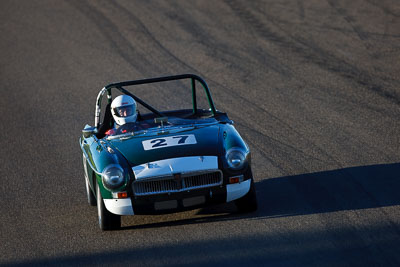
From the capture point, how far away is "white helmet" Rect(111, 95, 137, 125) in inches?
364

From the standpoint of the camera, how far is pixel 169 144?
8172 millimetres

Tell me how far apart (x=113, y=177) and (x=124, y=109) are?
1659 mm

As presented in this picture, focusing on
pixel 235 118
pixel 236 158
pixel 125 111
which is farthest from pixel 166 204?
pixel 235 118

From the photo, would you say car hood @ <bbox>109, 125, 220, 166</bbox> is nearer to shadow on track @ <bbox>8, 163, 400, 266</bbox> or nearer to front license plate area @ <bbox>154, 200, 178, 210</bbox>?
front license plate area @ <bbox>154, 200, 178, 210</bbox>

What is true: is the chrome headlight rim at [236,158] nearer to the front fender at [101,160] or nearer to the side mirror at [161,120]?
the front fender at [101,160]

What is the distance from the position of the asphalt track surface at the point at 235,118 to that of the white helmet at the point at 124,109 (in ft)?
3.66

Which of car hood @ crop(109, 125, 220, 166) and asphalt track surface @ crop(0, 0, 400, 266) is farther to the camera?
car hood @ crop(109, 125, 220, 166)

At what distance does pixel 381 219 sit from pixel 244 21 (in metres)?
11.9

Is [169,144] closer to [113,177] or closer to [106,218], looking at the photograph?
[113,177]

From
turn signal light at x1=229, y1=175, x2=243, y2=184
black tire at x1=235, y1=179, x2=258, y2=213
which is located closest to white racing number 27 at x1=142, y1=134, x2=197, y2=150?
turn signal light at x1=229, y1=175, x2=243, y2=184

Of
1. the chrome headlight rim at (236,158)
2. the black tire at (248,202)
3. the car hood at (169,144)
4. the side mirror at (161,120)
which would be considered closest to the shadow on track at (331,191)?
the black tire at (248,202)

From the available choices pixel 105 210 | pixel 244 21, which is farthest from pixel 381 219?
pixel 244 21

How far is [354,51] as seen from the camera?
16.2 metres

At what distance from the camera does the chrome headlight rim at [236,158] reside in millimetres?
7848
